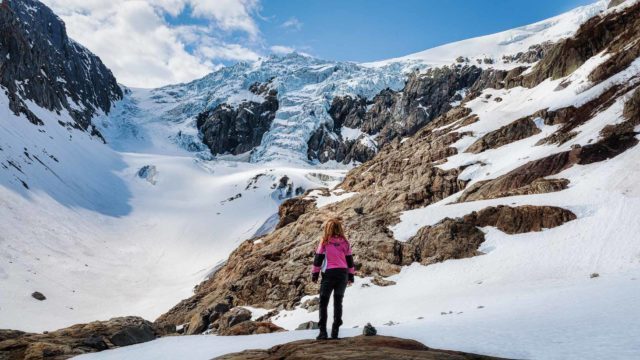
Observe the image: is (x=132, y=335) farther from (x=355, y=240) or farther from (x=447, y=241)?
(x=355, y=240)

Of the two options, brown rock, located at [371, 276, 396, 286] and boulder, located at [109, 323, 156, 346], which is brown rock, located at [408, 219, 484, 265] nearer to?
brown rock, located at [371, 276, 396, 286]

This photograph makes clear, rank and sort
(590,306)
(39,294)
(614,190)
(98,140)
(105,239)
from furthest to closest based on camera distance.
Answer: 1. (98,140)
2. (105,239)
3. (39,294)
4. (614,190)
5. (590,306)

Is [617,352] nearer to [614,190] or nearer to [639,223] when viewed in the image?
[639,223]

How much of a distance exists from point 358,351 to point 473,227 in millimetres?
27233

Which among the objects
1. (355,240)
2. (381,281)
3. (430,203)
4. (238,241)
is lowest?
(381,281)

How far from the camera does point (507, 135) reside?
→ 59.4m

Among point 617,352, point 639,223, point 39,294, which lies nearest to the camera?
point 617,352

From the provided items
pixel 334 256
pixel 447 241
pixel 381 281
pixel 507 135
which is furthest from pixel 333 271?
pixel 507 135

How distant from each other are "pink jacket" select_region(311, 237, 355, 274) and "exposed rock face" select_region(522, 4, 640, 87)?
5412 centimetres

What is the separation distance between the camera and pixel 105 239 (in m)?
95.9

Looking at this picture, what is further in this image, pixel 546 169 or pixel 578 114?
pixel 578 114

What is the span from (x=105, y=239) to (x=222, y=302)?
63.7 metres

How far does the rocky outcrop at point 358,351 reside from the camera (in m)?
9.04

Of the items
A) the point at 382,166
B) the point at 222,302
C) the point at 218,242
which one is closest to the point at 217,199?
the point at 218,242
